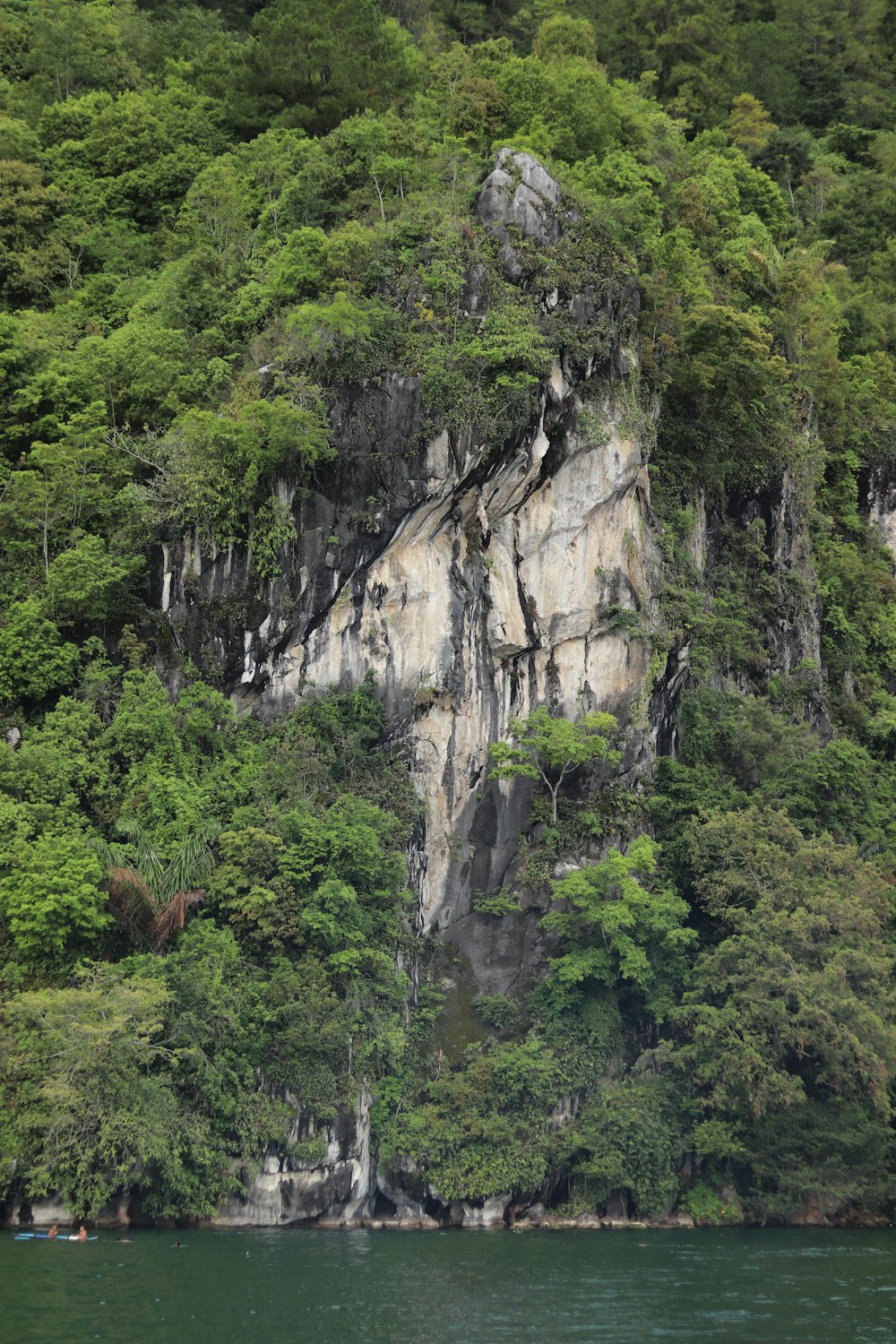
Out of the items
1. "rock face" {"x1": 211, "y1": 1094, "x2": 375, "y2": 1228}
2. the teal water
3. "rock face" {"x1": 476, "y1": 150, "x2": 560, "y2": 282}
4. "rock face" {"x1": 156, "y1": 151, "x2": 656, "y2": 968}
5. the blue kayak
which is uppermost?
"rock face" {"x1": 476, "y1": 150, "x2": 560, "y2": 282}

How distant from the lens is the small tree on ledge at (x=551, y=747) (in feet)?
93.0

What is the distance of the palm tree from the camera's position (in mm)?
24281

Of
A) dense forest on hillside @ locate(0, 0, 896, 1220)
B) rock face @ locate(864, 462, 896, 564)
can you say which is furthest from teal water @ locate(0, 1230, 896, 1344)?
rock face @ locate(864, 462, 896, 564)

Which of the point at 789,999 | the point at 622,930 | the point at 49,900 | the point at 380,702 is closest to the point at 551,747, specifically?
the point at 380,702

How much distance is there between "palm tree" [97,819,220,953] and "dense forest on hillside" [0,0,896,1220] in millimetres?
73

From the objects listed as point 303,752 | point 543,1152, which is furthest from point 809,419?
point 543,1152

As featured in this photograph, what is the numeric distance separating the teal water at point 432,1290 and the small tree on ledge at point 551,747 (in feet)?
29.8

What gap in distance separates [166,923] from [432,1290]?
833cm

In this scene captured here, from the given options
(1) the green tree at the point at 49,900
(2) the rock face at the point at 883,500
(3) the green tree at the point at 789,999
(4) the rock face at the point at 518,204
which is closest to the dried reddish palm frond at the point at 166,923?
(1) the green tree at the point at 49,900

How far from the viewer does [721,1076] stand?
2523 centimetres

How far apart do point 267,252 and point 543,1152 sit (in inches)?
795

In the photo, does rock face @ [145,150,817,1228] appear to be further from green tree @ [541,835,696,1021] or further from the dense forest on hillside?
green tree @ [541,835,696,1021]

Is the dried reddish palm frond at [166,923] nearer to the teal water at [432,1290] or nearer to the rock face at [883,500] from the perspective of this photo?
the teal water at [432,1290]

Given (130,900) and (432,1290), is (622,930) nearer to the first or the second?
(130,900)
